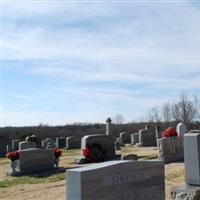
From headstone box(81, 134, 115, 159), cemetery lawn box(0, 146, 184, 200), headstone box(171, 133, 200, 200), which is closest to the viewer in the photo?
headstone box(171, 133, 200, 200)

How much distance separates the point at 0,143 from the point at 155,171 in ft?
108

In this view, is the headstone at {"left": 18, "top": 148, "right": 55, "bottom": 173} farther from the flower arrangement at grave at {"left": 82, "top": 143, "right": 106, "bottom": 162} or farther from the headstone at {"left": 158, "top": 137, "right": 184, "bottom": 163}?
the headstone at {"left": 158, "top": 137, "right": 184, "bottom": 163}

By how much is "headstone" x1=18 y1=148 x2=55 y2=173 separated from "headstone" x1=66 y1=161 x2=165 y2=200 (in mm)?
12689

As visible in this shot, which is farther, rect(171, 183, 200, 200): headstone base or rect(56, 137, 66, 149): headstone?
rect(56, 137, 66, 149): headstone

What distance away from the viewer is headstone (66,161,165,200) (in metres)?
5.58

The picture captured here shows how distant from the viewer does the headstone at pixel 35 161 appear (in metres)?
18.8

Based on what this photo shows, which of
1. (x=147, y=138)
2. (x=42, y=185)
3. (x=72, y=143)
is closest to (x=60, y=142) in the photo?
(x=72, y=143)

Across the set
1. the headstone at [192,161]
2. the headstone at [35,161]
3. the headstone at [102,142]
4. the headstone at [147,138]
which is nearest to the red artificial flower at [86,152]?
the headstone at [102,142]

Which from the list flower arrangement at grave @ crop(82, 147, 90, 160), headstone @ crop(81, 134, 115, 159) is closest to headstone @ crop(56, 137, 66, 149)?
headstone @ crop(81, 134, 115, 159)

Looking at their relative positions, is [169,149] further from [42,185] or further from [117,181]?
[117,181]

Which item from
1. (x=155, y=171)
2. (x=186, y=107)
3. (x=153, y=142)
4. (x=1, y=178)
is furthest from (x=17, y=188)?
(x=186, y=107)

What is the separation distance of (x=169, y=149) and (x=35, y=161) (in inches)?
235

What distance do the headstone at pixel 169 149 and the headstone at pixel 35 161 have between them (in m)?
5.36

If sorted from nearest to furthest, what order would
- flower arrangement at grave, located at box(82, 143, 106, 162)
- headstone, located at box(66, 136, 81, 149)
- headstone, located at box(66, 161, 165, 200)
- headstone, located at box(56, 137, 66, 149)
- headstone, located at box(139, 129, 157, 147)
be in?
headstone, located at box(66, 161, 165, 200), flower arrangement at grave, located at box(82, 143, 106, 162), headstone, located at box(139, 129, 157, 147), headstone, located at box(66, 136, 81, 149), headstone, located at box(56, 137, 66, 149)
